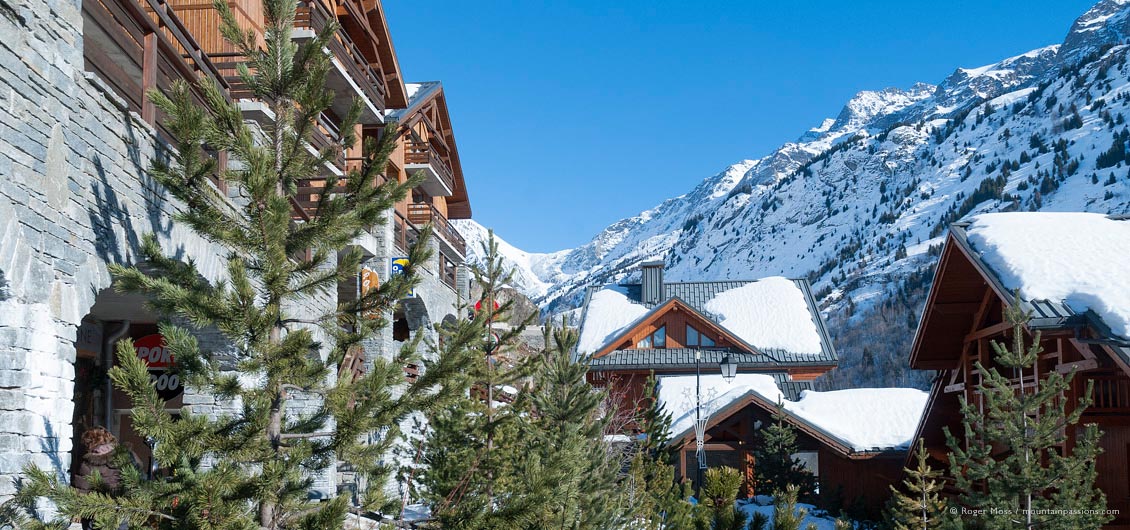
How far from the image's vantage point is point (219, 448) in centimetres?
633

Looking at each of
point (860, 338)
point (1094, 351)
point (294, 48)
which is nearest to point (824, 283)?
point (860, 338)

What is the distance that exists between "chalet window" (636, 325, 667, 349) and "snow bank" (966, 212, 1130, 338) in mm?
19627

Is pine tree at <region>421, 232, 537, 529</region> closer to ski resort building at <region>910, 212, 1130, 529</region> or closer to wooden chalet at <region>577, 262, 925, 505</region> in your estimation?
ski resort building at <region>910, 212, 1130, 529</region>

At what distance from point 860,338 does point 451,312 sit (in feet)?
232

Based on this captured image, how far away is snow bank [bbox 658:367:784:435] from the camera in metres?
25.8

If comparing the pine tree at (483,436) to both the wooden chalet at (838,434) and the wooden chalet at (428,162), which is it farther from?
the wooden chalet at (838,434)

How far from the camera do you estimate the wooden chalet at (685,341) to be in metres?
35.0

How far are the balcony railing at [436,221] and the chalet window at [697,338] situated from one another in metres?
11.8

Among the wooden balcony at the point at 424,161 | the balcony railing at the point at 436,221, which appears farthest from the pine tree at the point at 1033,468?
the wooden balcony at the point at 424,161

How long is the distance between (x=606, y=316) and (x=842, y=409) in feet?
46.3

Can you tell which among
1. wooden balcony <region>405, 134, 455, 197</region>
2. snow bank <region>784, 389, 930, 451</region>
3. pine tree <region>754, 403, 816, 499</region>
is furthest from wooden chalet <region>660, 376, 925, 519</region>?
wooden balcony <region>405, 134, 455, 197</region>

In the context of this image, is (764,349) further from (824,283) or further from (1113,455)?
(824,283)

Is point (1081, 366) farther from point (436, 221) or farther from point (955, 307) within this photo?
point (436, 221)

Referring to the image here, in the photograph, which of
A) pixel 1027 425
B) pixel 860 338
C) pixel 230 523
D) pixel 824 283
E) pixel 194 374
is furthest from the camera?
pixel 824 283
